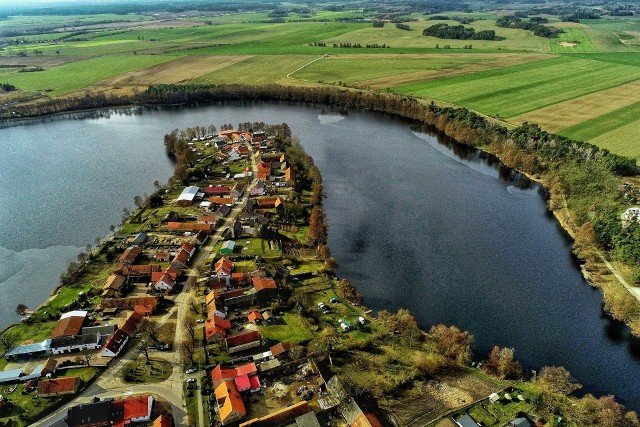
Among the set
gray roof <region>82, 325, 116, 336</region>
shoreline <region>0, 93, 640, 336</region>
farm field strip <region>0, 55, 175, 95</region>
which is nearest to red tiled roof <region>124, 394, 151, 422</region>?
gray roof <region>82, 325, 116, 336</region>

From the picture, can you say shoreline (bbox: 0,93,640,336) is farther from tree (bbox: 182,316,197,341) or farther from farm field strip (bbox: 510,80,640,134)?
tree (bbox: 182,316,197,341)

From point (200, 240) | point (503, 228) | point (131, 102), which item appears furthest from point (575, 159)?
point (131, 102)

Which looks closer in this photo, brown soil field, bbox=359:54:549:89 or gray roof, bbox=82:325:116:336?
gray roof, bbox=82:325:116:336

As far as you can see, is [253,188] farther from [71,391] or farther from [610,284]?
[610,284]

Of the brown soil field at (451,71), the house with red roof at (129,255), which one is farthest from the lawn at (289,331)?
the brown soil field at (451,71)

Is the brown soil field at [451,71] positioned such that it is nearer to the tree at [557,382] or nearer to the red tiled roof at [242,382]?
the tree at [557,382]

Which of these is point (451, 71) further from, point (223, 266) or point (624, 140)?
point (223, 266)
